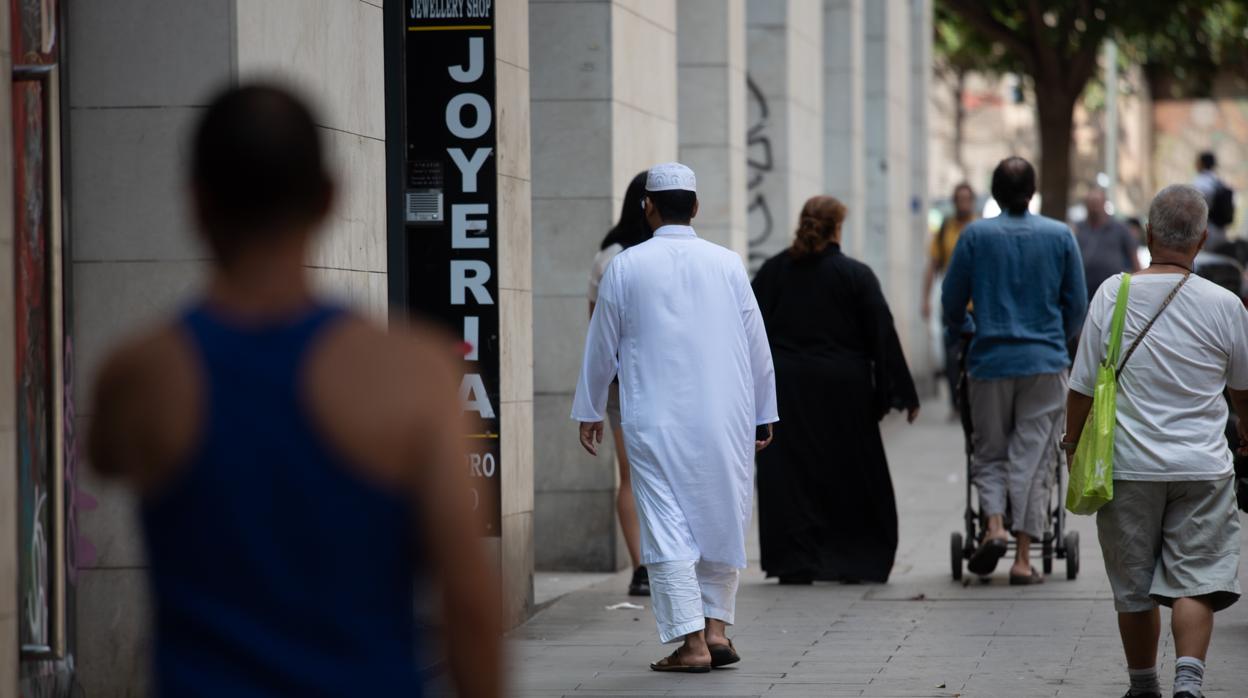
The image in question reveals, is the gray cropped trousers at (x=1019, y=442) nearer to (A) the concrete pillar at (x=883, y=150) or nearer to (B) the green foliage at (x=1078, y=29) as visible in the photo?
(A) the concrete pillar at (x=883, y=150)

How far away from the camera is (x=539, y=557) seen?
10500mm

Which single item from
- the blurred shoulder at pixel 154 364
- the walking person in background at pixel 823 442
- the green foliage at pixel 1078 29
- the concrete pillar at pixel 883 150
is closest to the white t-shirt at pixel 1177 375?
the walking person in background at pixel 823 442

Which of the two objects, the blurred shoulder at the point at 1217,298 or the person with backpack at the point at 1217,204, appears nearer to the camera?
the blurred shoulder at the point at 1217,298

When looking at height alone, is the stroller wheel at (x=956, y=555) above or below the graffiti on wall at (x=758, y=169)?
below

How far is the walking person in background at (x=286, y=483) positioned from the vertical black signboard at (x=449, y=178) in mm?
5594

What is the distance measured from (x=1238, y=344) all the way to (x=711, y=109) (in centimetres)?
734

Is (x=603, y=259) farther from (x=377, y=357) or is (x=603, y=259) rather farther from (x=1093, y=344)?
(x=377, y=357)

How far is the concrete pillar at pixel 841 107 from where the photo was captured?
18.4m

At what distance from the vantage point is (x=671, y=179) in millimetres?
7418

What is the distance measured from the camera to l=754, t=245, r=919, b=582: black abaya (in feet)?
31.8

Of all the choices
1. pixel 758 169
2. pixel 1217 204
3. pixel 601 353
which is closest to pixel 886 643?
pixel 601 353

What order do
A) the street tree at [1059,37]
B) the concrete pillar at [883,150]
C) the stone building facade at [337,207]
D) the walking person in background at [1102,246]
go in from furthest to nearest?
the street tree at [1059,37], the concrete pillar at [883,150], the walking person in background at [1102,246], the stone building facade at [337,207]

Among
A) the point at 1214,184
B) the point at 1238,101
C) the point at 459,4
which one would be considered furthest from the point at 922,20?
the point at 1238,101

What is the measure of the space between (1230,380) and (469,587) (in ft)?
14.3
